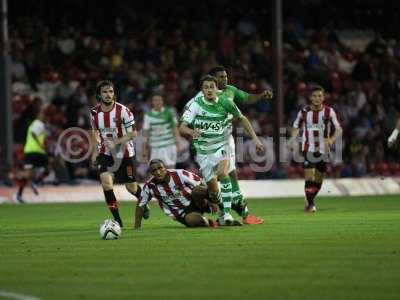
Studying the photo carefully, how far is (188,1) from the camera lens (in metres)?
32.5

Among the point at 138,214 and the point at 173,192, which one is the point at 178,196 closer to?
the point at 173,192

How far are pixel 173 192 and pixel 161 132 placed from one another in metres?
9.33

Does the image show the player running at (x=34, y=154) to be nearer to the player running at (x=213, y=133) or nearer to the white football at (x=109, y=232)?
the player running at (x=213, y=133)

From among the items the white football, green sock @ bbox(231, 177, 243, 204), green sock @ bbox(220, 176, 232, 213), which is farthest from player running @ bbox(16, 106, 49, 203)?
the white football

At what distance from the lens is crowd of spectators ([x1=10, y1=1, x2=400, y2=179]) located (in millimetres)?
28062

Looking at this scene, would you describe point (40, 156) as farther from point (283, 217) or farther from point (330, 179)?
point (283, 217)

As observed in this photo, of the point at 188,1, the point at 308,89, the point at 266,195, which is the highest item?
the point at 188,1

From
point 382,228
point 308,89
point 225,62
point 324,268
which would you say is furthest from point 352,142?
point 324,268

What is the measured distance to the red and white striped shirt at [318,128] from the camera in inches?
805

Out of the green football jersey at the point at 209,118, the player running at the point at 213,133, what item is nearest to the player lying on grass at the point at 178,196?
the player running at the point at 213,133

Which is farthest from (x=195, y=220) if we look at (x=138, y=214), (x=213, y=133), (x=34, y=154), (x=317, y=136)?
(x=34, y=154)

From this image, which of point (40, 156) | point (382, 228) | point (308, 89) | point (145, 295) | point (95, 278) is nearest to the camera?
point (145, 295)

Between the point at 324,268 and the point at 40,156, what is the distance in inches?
620

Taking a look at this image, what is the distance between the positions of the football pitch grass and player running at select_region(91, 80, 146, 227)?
2.73 ft
